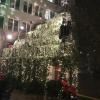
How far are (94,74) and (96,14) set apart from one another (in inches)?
31.8

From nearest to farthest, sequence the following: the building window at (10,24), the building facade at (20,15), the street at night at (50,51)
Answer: the street at night at (50,51)
the building facade at (20,15)
the building window at (10,24)

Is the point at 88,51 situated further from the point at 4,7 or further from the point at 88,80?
the point at 4,7

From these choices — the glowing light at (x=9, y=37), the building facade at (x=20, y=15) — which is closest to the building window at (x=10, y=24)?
the building facade at (x=20, y=15)

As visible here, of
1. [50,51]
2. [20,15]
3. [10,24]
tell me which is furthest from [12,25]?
[50,51]

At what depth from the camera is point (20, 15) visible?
90.1 ft

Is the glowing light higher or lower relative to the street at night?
higher

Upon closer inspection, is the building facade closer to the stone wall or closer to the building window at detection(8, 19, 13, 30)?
the building window at detection(8, 19, 13, 30)

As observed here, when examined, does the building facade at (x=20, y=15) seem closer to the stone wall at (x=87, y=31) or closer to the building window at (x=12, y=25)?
the building window at (x=12, y=25)

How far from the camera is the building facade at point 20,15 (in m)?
26.0

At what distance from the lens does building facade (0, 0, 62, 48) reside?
2597 centimetres

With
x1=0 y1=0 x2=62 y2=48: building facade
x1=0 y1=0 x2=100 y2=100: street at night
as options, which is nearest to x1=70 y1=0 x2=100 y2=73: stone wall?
x1=0 y1=0 x2=100 y2=100: street at night

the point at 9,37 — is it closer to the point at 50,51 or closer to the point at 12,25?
the point at 12,25

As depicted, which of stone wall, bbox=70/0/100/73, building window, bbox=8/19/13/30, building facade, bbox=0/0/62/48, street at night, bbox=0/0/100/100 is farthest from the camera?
building window, bbox=8/19/13/30

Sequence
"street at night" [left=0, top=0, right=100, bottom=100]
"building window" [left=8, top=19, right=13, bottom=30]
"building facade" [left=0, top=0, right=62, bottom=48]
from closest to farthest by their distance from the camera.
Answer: "street at night" [left=0, top=0, right=100, bottom=100] < "building facade" [left=0, top=0, right=62, bottom=48] < "building window" [left=8, top=19, right=13, bottom=30]
